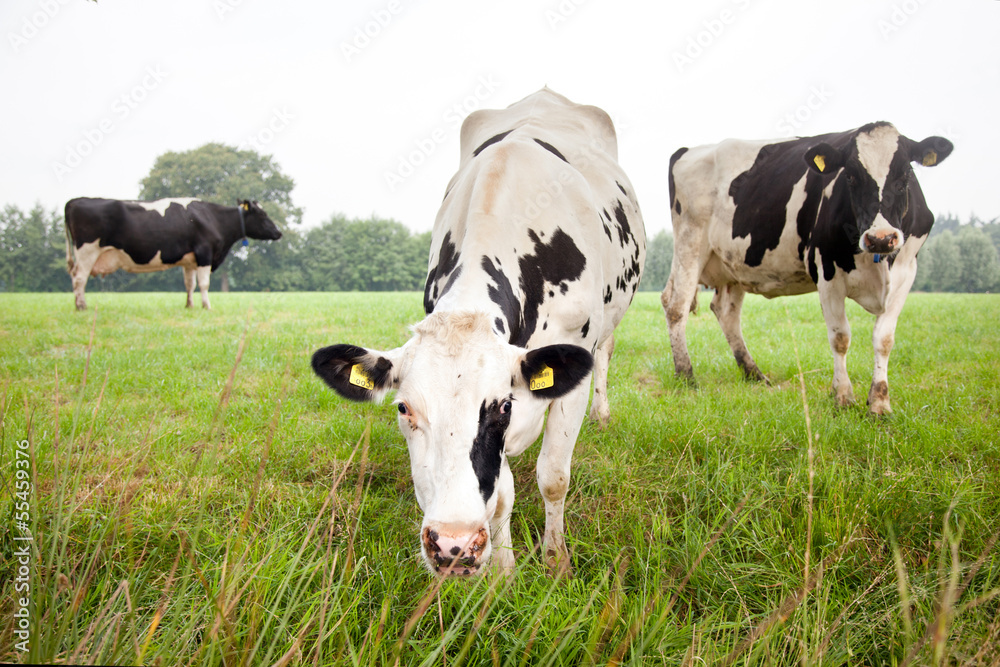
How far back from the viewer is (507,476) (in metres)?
2.56

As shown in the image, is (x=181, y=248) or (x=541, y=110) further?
(x=181, y=248)

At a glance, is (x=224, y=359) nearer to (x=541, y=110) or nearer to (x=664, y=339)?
(x=541, y=110)

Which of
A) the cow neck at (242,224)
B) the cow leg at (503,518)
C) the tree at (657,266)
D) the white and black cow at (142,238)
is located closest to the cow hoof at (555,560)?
the cow leg at (503,518)

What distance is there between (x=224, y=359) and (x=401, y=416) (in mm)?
5053

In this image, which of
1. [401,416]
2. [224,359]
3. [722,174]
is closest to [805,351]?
[722,174]

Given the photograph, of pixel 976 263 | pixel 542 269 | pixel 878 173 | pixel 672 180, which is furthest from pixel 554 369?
pixel 976 263

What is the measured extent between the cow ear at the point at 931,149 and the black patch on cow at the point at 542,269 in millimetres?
3442

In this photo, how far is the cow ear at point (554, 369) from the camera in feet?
7.47

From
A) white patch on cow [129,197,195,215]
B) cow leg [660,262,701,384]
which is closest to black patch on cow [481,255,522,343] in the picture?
cow leg [660,262,701,384]

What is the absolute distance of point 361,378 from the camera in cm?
239

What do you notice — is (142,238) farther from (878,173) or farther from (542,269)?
(878,173)

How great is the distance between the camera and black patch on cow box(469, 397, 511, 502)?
202 cm

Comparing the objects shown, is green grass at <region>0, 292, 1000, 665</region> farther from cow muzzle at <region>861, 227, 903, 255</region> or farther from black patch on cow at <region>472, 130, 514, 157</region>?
black patch on cow at <region>472, 130, 514, 157</region>

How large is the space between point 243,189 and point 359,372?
61.0m
